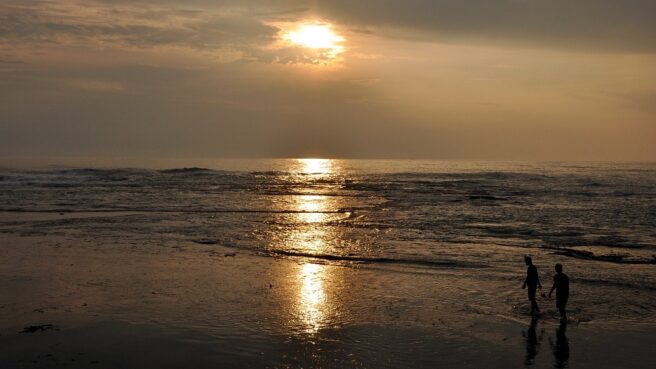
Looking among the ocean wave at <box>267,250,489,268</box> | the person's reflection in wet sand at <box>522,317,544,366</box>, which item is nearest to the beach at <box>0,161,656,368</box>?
the person's reflection in wet sand at <box>522,317,544,366</box>

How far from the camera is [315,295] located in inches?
606

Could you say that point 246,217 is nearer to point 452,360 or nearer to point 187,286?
point 187,286

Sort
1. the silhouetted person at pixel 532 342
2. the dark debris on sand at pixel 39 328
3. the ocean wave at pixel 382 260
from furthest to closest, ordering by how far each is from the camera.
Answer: the ocean wave at pixel 382 260, the dark debris on sand at pixel 39 328, the silhouetted person at pixel 532 342

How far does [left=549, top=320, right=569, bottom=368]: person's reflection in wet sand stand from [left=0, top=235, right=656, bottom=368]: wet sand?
21 millimetres

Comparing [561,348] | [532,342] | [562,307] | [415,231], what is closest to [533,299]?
[562,307]

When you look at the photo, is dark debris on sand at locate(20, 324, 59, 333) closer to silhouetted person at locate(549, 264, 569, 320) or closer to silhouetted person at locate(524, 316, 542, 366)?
silhouetted person at locate(524, 316, 542, 366)

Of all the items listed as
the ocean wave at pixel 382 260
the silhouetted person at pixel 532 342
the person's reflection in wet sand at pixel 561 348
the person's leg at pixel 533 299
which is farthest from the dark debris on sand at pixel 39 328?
the person's leg at pixel 533 299

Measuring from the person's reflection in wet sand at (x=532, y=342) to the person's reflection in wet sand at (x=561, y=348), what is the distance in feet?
0.95

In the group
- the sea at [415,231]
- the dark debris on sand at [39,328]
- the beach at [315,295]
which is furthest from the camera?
the sea at [415,231]

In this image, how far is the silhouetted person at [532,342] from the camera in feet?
35.4

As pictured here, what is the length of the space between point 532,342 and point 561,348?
0.57 meters

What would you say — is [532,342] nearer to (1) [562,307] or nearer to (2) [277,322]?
(1) [562,307]

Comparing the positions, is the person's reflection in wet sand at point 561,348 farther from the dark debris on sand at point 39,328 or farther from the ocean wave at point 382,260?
→ the dark debris on sand at point 39,328

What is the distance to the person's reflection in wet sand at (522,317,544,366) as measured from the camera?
10794 mm
